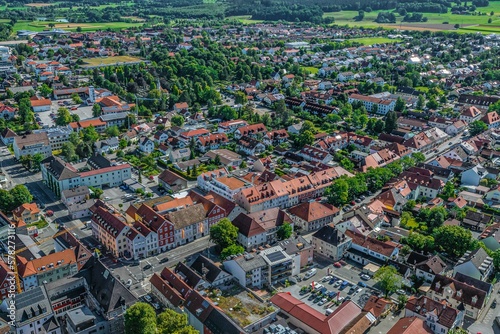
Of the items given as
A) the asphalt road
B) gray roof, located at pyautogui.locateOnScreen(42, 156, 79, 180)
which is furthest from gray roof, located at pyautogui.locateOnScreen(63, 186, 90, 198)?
the asphalt road

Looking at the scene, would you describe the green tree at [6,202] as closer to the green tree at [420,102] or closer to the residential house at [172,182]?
the residential house at [172,182]

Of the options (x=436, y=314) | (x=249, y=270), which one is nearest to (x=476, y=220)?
(x=436, y=314)

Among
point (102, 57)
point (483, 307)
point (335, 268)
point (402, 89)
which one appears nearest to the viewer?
point (483, 307)

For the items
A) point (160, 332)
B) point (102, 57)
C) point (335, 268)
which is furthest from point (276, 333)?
point (102, 57)

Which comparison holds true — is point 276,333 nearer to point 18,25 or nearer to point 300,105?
point 300,105

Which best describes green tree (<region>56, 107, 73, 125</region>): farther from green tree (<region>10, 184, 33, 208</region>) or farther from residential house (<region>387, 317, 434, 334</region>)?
residential house (<region>387, 317, 434, 334</region>)

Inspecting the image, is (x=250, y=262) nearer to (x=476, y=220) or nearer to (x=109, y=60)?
(x=476, y=220)
